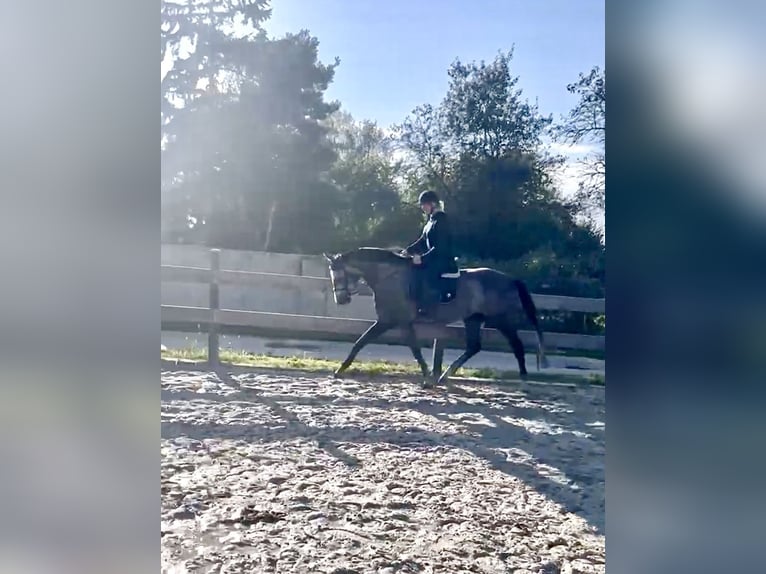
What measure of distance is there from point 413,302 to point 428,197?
1.29ft

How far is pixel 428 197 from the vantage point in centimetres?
195

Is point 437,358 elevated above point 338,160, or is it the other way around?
point 338,160

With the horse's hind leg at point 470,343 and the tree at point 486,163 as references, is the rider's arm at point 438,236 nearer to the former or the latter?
the tree at point 486,163

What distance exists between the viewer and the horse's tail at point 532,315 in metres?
1.94

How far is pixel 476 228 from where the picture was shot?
77.6 inches

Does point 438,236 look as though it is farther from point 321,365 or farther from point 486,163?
point 321,365

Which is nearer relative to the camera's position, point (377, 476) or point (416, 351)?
point (377, 476)

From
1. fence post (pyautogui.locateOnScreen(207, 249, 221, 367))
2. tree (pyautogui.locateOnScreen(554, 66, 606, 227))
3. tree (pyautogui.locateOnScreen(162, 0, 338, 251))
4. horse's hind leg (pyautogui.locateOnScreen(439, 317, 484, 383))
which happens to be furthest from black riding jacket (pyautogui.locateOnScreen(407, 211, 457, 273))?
fence post (pyautogui.locateOnScreen(207, 249, 221, 367))

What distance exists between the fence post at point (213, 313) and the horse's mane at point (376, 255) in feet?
1.43

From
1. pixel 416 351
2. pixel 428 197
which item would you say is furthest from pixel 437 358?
pixel 428 197

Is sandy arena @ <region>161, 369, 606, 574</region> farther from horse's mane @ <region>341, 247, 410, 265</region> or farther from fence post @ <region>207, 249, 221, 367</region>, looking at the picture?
horse's mane @ <region>341, 247, 410, 265</region>

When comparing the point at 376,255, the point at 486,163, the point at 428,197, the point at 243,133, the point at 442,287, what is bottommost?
the point at 442,287
